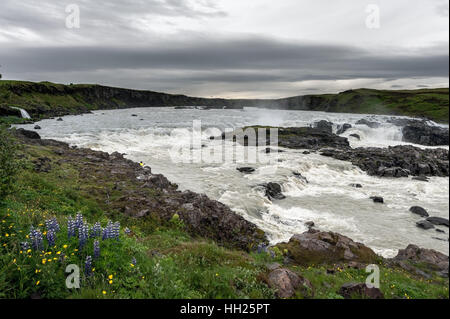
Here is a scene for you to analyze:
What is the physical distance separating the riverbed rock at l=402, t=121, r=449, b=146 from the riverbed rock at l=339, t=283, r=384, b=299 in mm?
72003

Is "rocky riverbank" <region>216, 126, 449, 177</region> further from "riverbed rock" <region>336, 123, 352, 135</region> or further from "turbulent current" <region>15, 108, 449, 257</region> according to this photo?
"riverbed rock" <region>336, 123, 352, 135</region>

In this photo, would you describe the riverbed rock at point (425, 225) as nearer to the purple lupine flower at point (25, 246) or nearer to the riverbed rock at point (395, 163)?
the riverbed rock at point (395, 163)

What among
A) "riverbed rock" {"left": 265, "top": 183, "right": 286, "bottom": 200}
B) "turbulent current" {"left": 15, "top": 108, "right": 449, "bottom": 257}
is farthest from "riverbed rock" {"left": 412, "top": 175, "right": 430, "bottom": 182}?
"riverbed rock" {"left": 265, "top": 183, "right": 286, "bottom": 200}

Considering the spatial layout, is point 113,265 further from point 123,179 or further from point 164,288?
point 123,179

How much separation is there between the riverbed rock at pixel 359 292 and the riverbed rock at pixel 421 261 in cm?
630

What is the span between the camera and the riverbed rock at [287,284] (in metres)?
6.35

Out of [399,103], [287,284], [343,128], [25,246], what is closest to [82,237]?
[25,246]

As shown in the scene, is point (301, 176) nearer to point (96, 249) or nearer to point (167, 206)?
point (167, 206)

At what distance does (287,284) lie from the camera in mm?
6551

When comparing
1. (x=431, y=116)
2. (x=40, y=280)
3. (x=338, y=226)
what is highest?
(x=431, y=116)

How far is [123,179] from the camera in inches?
790
